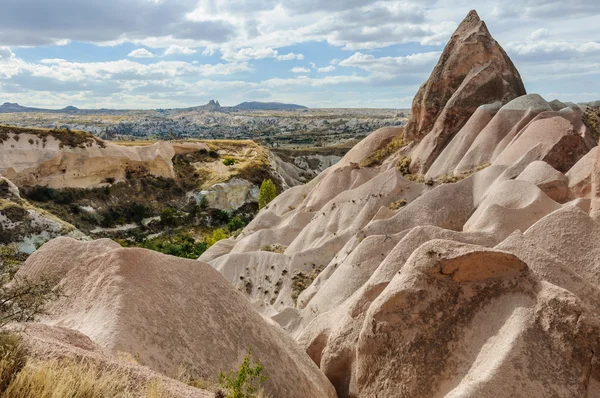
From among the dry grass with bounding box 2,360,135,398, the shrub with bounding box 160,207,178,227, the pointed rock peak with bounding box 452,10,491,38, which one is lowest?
the shrub with bounding box 160,207,178,227

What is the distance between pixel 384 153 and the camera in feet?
127

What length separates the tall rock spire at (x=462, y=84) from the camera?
Answer: 3212cm

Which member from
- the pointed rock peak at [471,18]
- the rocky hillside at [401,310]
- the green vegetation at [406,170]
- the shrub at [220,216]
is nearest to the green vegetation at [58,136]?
the shrub at [220,216]

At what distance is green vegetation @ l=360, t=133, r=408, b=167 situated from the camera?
38219 mm

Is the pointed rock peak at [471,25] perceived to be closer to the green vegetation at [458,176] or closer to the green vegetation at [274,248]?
the green vegetation at [458,176]

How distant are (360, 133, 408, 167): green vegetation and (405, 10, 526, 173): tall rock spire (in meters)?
3.15

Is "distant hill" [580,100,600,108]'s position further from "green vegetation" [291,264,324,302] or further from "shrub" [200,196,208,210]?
"shrub" [200,196,208,210]

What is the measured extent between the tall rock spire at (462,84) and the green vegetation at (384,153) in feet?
10.4

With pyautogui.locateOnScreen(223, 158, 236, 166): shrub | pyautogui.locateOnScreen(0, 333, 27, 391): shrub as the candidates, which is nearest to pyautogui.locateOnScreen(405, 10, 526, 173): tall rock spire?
pyautogui.locateOnScreen(0, 333, 27, 391): shrub

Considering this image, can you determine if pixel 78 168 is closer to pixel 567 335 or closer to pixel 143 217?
pixel 143 217

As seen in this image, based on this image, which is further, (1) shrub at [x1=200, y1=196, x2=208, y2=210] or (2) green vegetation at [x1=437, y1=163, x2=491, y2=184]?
(1) shrub at [x1=200, y1=196, x2=208, y2=210]

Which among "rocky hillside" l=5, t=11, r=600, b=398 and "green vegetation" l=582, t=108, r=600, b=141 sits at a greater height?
"green vegetation" l=582, t=108, r=600, b=141

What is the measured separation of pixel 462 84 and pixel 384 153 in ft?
25.3

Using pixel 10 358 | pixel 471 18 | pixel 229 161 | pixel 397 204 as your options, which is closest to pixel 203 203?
pixel 229 161
